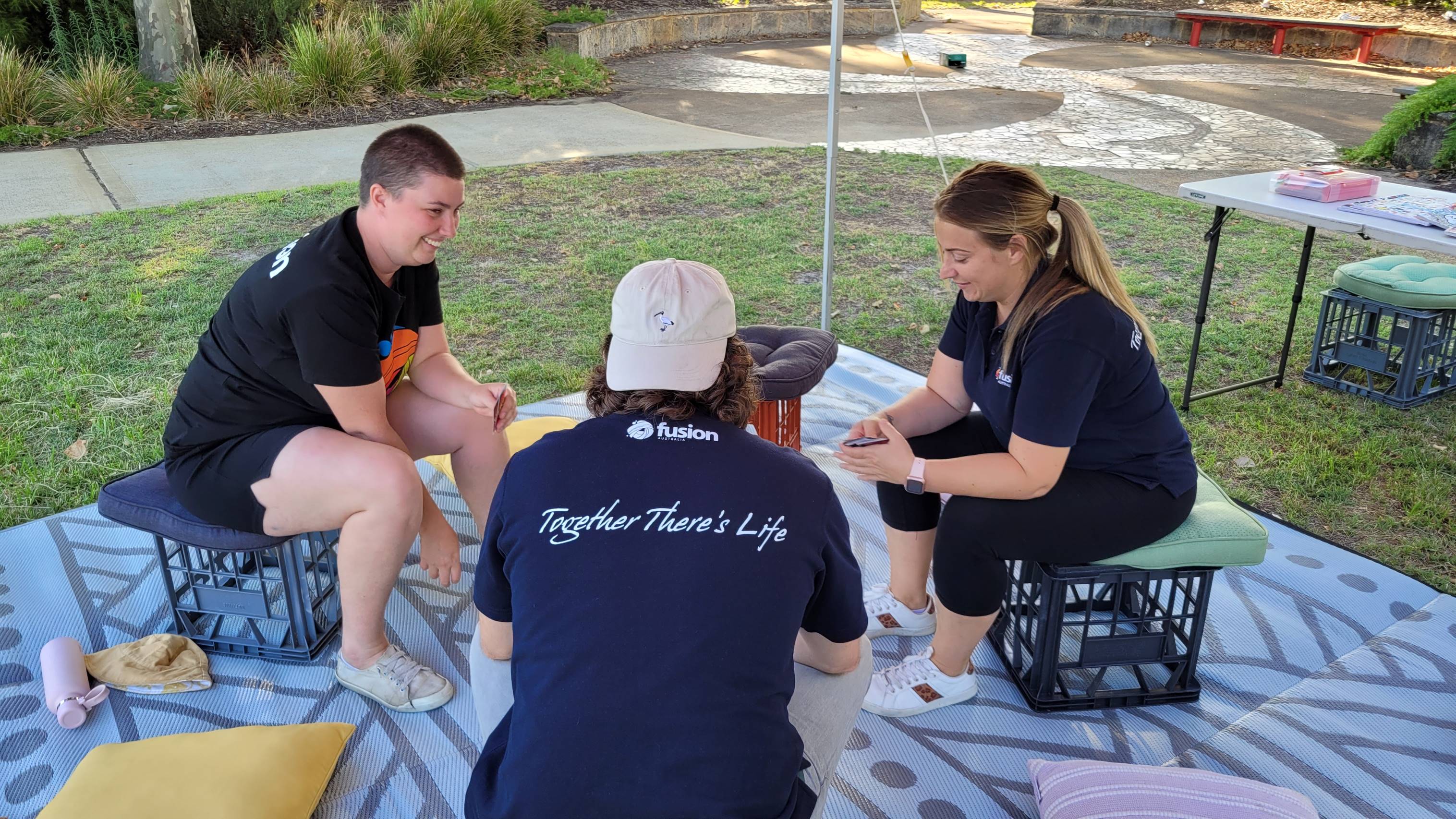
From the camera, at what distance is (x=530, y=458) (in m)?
1.39

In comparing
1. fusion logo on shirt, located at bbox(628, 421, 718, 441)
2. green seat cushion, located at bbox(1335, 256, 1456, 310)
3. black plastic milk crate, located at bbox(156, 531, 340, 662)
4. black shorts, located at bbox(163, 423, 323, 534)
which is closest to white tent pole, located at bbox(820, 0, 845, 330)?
black plastic milk crate, located at bbox(156, 531, 340, 662)

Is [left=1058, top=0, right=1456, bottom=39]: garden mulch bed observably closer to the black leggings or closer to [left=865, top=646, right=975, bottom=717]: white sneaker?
the black leggings

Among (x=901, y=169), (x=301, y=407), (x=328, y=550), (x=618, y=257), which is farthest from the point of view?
(x=901, y=169)

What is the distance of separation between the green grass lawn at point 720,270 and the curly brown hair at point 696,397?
7.80 feet

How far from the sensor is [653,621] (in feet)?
4.13

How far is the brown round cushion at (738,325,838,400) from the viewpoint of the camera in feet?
9.57

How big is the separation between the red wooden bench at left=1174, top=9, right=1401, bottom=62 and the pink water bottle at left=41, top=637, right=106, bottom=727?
1362 cm

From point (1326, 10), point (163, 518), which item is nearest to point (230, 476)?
point (163, 518)

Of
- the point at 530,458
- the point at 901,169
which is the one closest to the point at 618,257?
the point at 901,169

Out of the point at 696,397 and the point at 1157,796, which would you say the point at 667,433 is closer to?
the point at 696,397

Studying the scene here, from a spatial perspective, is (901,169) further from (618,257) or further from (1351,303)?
(1351,303)

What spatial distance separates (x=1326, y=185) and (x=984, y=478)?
7.37 ft

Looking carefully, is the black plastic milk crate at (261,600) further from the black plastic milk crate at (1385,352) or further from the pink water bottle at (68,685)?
the black plastic milk crate at (1385,352)

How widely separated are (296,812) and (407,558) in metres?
1.07
